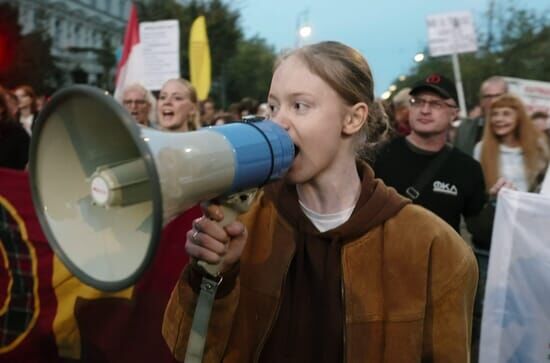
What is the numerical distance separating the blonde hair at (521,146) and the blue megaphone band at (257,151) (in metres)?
2.81

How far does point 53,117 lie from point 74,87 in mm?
144

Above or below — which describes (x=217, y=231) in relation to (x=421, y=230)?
above

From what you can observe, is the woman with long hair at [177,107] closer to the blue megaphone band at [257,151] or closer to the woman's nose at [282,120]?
the woman's nose at [282,120]

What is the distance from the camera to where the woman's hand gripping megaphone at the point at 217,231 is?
4.50 feet

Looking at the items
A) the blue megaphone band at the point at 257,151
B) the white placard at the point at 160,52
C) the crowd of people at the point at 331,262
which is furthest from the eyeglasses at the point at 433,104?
the white placard at the point at 160,52

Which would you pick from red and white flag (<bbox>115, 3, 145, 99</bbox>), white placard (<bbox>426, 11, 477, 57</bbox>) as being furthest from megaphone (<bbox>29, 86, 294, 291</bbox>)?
white placard (<bbox>426, 11, 477, 57</bbox>)

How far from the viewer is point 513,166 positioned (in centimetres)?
406

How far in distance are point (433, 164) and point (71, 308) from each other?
2.02 meters

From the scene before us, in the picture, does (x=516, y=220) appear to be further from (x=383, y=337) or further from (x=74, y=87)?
(x=74, y=87)

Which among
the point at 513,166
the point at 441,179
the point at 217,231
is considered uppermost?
the point at 217,231

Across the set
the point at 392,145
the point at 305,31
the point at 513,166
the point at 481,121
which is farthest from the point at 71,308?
the point at 305,31

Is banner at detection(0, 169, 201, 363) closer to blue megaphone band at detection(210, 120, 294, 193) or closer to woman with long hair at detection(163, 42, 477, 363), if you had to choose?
woman with long hair at detection(163, 42, 477, 363)

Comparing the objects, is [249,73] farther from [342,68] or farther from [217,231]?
[217,231]

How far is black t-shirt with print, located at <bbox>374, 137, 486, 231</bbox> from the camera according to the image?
11.1 ft
